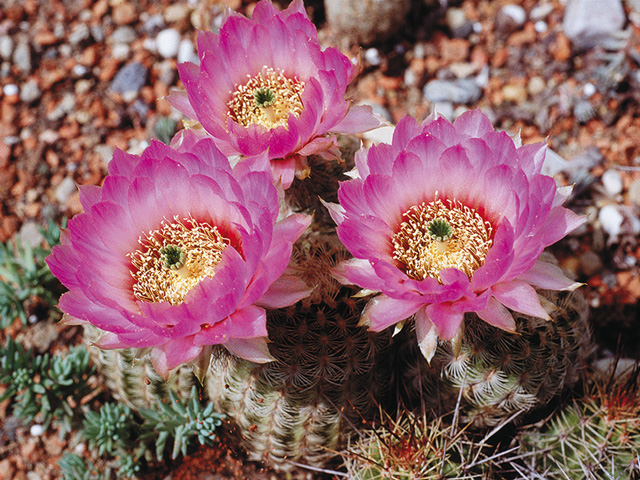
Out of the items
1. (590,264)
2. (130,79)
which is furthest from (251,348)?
(130,79)

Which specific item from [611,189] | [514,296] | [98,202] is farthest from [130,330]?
[611,189]

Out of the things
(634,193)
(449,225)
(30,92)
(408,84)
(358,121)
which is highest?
(358,121)

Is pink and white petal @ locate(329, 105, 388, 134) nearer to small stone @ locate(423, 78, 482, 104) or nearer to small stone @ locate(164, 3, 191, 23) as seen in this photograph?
small stone @ locate(423, 78, 482, 104)

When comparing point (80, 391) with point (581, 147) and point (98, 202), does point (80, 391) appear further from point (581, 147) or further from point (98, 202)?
point (581, 147)

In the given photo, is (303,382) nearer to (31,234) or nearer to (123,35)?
(31,234)

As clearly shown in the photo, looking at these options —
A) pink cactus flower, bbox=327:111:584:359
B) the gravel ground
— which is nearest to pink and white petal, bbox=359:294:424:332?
pink cactus flower, bbox=327:111:584:359
